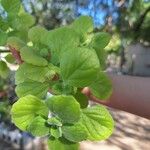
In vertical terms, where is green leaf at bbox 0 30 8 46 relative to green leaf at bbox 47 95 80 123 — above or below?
above

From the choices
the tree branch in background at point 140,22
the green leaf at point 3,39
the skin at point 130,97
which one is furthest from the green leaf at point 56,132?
the tree branch in background at point 140,22

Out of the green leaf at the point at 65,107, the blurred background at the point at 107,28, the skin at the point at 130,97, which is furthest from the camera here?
the blurred background at the point at 107,28

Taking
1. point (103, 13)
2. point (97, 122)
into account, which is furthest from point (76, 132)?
point (103, 13)

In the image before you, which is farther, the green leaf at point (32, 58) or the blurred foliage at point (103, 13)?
the blurred foliage at point (103, 13)

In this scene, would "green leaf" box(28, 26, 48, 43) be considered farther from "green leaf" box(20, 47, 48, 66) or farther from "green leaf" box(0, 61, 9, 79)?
"green leaf" box(0, 61, 9, 79)

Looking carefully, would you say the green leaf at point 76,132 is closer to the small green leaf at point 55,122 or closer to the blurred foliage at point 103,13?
the small green leaf at point 55,122

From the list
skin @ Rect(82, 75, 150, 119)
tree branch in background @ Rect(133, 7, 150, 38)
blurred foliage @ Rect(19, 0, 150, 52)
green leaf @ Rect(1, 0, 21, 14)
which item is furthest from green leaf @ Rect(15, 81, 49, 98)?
tree branch in background @ Rect(133, 7, 150, 38)
